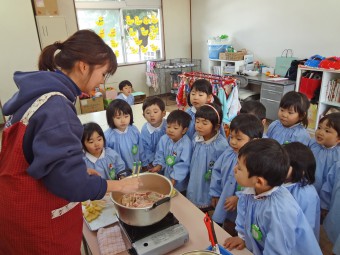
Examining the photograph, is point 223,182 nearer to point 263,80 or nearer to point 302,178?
point 302,178

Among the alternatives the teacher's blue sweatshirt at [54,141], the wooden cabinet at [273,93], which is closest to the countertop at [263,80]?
the wooden cabinet at [273,93]

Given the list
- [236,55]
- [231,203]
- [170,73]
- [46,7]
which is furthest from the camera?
[170,73]

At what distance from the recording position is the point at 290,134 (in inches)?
84.4

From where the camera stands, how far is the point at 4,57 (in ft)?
14.7

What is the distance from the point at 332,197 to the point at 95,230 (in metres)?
1.51

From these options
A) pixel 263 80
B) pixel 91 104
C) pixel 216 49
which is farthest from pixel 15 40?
pixel 263 80

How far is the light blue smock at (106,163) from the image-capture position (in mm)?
1761

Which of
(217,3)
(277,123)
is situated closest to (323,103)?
(277,123)

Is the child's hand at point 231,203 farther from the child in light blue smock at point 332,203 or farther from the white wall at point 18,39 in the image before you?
the white wall at point 18,39

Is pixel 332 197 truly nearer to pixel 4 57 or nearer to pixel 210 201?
pixel 210 201

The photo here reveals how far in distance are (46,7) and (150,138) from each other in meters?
4.00

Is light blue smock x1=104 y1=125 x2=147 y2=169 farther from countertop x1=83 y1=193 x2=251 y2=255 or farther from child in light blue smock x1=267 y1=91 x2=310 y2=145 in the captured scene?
child in light blue smock x1=267 y1=91 x2=310 y2=145

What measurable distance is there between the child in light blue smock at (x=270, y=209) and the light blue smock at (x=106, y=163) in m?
0.97

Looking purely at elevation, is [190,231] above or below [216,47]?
below
